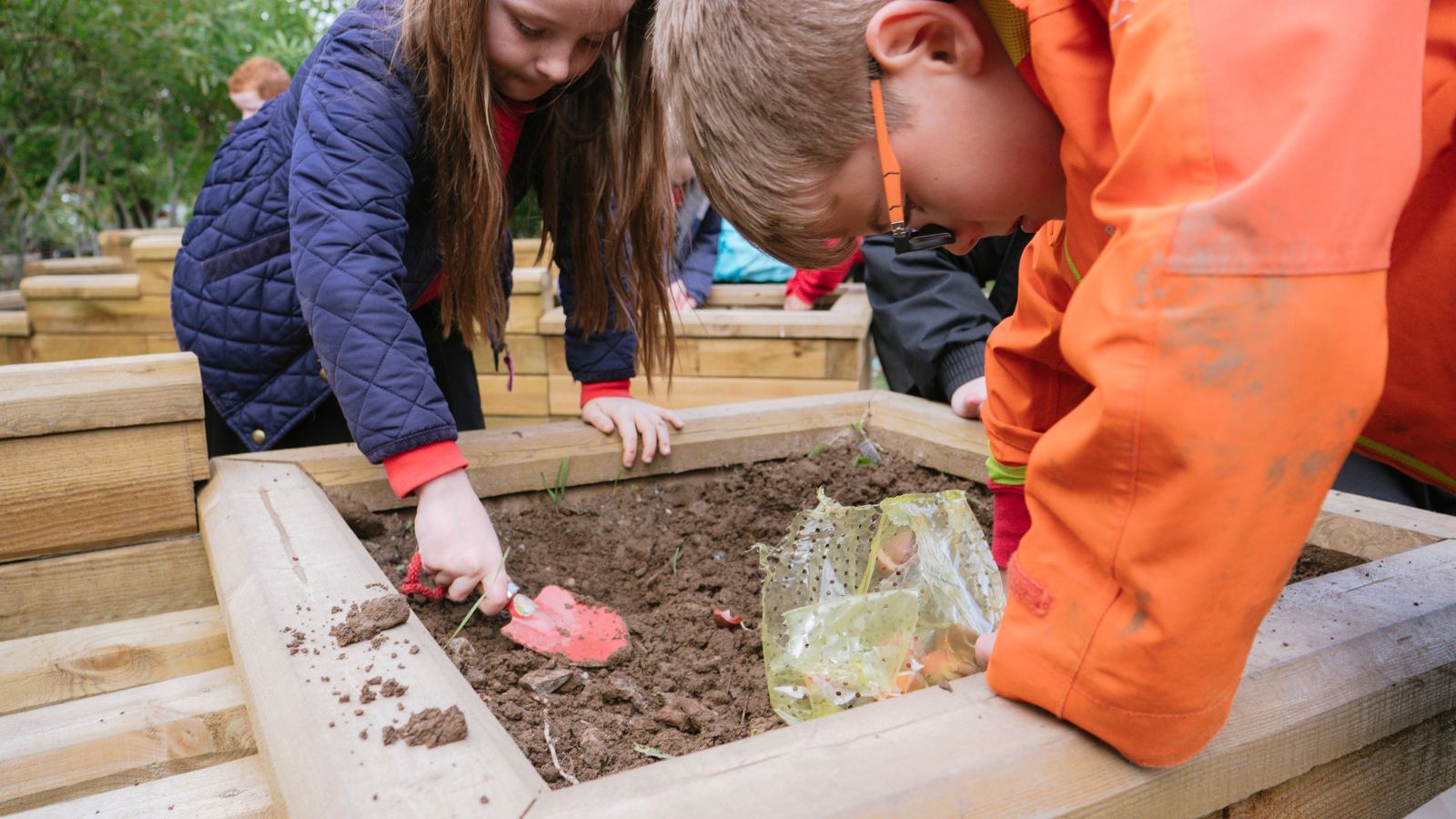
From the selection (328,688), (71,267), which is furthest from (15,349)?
(328,688)

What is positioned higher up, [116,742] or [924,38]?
[924,38]

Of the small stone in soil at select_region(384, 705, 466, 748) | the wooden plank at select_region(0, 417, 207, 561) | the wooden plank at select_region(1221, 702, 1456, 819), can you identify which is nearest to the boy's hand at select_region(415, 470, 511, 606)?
the wooden plank at select_region(0, 417, 207, 561)

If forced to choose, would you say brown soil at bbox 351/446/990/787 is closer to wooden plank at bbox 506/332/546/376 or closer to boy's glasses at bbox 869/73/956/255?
boy's glasses at bbox 869/73/956/255

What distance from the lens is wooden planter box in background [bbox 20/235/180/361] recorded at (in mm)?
4637

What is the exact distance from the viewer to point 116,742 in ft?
3.93

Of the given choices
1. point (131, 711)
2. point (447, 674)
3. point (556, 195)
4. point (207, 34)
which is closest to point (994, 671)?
point (447, 674)

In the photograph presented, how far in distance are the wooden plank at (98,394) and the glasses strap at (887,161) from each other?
1144 mm

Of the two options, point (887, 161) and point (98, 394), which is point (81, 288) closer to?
point (98, 394)

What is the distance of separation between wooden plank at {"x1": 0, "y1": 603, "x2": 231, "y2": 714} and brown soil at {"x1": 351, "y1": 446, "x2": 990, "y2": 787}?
277 millimetres

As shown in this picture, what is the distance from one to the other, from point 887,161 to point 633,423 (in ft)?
3.77

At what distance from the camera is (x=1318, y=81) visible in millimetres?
671

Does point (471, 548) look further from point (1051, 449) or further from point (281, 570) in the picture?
point (1051, 449)

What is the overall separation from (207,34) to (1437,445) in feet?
22.5

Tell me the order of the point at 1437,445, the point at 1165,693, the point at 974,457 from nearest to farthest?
the point at 1165,693
the point at 1437,445
the point at 974,457
